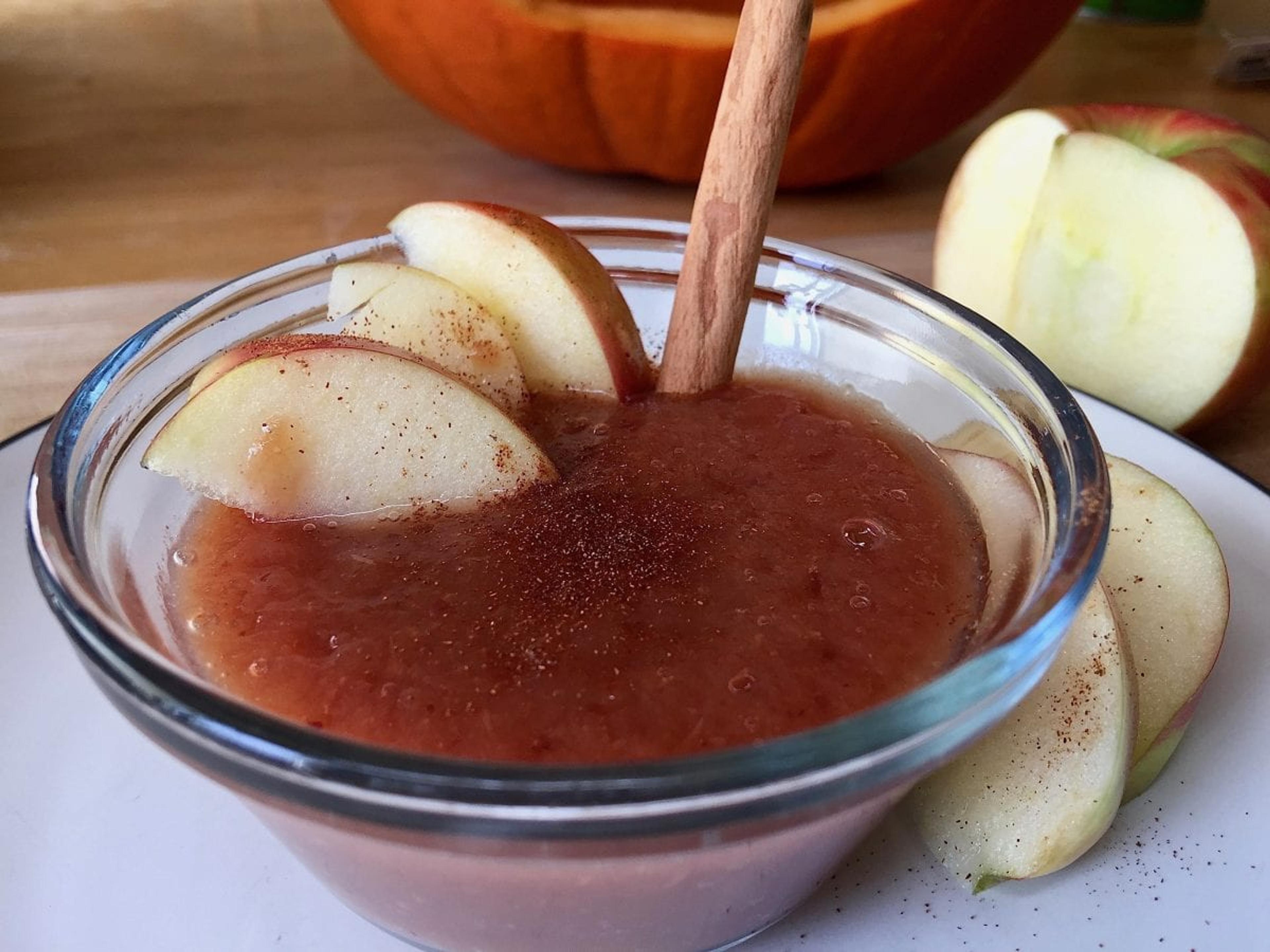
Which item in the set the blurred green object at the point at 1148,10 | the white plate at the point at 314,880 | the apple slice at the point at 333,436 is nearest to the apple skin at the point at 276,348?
the apple slice at the point at 333,436

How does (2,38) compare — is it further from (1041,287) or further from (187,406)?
(1041,287)

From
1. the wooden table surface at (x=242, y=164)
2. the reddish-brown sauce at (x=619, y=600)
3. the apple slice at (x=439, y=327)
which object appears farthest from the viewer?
the wooden table surface at (x=242, y=164)

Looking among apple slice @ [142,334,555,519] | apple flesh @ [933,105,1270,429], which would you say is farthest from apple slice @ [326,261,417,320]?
apple flesh @ [933,105,1270,429]

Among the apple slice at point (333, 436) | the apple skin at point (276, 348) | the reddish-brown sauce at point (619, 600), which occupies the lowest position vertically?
the reddish-brown sauce at point (619, 600)

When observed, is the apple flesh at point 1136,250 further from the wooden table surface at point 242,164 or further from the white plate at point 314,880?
the white plate at point 314,880

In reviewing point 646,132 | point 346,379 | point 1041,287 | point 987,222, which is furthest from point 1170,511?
point 646,132

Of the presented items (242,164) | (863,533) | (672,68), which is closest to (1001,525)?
(863,533)

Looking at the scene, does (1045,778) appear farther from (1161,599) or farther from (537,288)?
(537,288)
